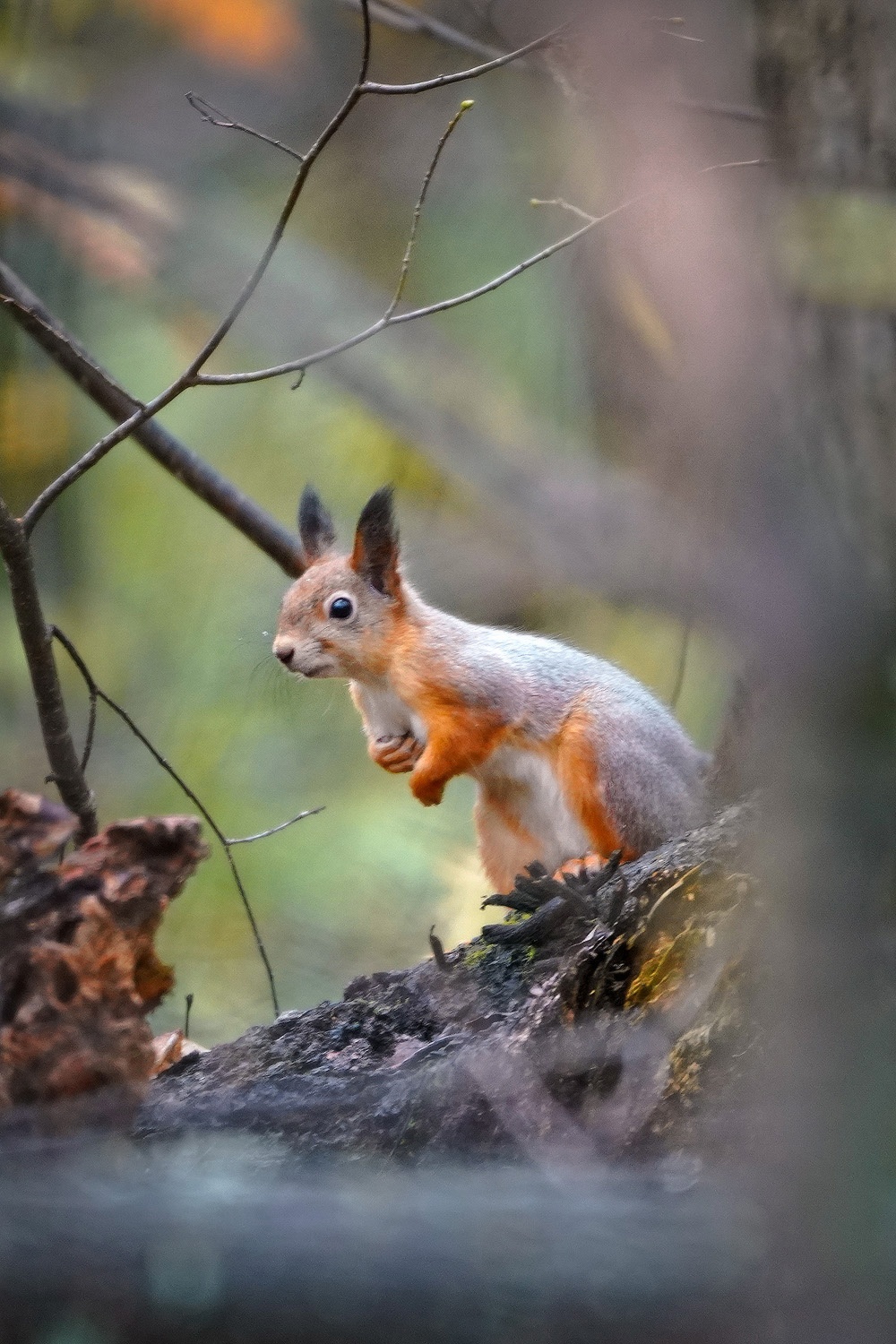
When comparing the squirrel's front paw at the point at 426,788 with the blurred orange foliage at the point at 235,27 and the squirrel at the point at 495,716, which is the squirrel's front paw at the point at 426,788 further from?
the blurred orange foliage at the point at 235,27

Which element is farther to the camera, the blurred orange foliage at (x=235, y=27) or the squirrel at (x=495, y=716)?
the blurred orange foliage at (x=235, y=27)

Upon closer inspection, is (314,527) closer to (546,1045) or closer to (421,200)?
(421,200)

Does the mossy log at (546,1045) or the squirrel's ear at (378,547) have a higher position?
the squirrel's ear at (378,547)

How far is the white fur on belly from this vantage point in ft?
5.45

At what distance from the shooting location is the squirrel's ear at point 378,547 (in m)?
1.67

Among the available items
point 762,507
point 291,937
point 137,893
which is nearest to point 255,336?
point 291,937

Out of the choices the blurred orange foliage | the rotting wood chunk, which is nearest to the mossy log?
the rotting wood chunk

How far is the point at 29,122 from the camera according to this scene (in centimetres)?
264

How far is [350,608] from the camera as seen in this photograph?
1728 mm

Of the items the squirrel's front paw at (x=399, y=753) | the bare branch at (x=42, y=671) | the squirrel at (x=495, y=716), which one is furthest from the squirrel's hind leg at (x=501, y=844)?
the bare branch at (x=42, y=671)

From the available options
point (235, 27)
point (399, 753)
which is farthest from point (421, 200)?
point (235, 27)

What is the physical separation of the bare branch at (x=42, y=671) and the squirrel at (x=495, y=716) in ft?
1.16

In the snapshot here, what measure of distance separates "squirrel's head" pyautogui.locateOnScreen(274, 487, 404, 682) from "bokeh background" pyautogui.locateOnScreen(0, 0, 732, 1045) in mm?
181

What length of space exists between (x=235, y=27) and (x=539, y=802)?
80.8 inches
